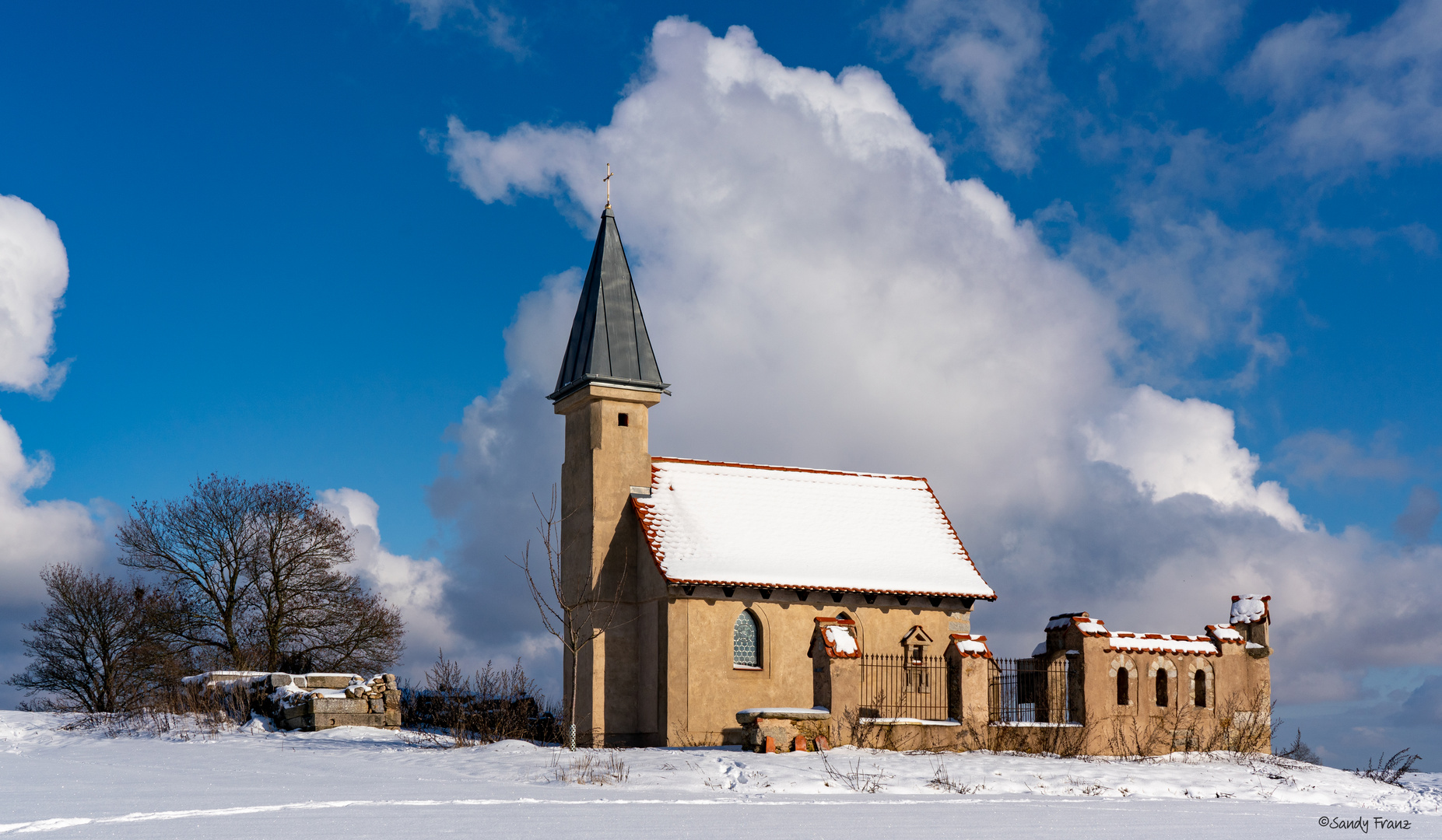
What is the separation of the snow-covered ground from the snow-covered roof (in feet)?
22.9

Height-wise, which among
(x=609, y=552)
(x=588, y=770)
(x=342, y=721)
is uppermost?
(x=609, y=552)

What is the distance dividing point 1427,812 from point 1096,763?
16.9 ft

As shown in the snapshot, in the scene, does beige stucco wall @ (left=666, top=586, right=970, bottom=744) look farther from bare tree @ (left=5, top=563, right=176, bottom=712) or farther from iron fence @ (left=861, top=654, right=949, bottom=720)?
bare tree @ (left=5, top=563, right=176, bottom=712)

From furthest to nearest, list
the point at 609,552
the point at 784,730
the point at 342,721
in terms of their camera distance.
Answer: the point at 609,552, the point at 342,721, the point at 784,730

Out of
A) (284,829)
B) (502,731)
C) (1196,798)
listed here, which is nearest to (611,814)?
(284,829)

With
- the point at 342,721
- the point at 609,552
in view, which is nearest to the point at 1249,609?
the point at 609,552

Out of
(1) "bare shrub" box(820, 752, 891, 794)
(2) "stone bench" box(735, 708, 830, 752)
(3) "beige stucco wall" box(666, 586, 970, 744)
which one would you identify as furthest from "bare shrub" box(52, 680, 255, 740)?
(1) "bare shrub" box(820, 752, 891, 794)

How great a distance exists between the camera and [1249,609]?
2711cm

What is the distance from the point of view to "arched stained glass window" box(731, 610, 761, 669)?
28469mm

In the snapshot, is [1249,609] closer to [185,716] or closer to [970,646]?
[970,646]

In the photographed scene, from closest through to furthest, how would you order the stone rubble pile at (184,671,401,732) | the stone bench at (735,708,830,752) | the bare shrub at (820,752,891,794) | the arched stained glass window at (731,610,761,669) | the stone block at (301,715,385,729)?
1. the bare shrub at (820,752,891,794)
2. the stone bench at (735,708,830,752)
3. the stone block at (301,715,385,729)
4. the stone rubble pile at (184,671,401,732)
5. the arched stained glass window at (731,610,761,669)

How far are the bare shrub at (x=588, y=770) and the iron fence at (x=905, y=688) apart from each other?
8038 mm

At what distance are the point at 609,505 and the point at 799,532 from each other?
4.84 meters

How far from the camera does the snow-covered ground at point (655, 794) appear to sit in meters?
12.0
